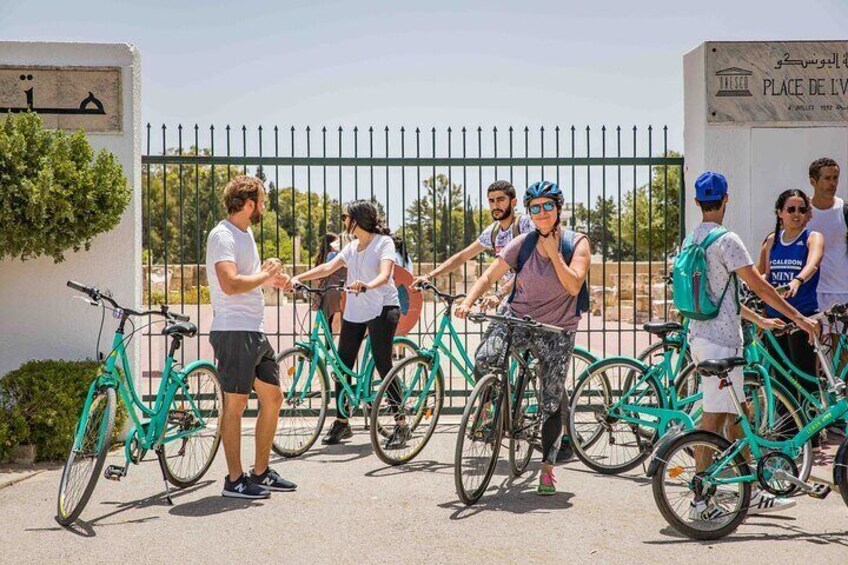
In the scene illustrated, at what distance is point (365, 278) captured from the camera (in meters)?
7.78

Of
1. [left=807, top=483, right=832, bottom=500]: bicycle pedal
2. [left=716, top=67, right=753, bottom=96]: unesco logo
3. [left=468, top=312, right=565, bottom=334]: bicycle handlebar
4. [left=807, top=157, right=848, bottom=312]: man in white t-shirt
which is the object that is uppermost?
[left=716, top=67, right=753, bottom=96]: unesco logo

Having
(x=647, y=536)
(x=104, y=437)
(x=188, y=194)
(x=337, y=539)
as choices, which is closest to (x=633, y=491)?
(x=647, y=536)

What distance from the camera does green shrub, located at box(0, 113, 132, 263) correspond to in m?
7.12

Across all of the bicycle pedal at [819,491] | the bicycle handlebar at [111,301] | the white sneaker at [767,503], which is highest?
the bicycle handlebar at [111,301]

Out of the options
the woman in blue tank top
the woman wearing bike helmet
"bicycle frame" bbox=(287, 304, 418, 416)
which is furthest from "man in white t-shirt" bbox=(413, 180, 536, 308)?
the woman in blue tank top

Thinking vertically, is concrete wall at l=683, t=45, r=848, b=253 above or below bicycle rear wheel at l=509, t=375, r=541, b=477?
above

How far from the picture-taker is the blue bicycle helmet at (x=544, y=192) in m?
5.99

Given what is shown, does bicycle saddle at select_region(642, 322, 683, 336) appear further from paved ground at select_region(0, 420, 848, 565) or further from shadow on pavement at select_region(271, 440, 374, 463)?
shadow on pavement at select_region(271, 440, 374, 463)

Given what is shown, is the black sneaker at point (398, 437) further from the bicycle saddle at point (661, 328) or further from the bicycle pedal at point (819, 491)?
the bicycle pedal at point (819, 491)

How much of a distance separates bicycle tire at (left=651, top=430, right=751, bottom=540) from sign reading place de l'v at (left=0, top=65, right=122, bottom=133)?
496 centimetres

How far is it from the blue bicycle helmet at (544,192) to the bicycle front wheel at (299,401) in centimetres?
216

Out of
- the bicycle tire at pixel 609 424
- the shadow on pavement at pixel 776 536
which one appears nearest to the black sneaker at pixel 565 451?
the bicycle tire at pixel 609 424

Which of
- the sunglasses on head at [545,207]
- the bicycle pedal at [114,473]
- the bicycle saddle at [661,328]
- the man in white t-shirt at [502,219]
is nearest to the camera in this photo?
the bicycle pedal at [114,473]

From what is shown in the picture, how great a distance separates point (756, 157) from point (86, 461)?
19.5 feet
